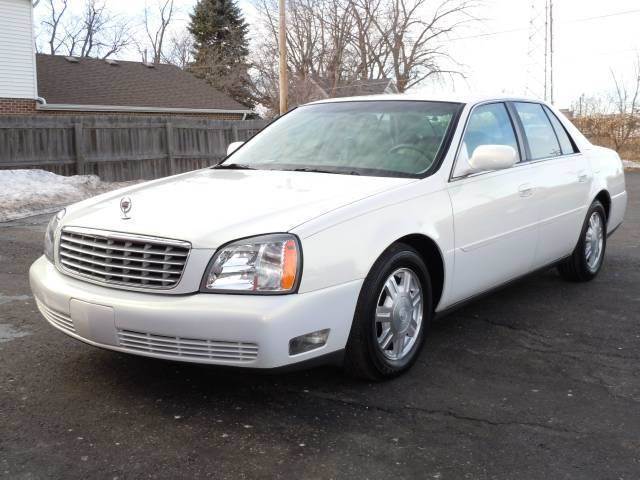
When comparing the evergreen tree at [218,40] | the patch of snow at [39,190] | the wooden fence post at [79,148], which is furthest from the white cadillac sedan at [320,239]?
the evergreen tree at [218,40]

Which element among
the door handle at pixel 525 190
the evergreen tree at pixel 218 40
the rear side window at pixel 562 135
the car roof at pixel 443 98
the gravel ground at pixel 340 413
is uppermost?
the evergreen tree at pixel 218 40

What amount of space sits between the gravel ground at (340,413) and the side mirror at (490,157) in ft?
3.69

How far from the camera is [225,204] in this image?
360cm

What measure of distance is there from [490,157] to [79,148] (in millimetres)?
13620

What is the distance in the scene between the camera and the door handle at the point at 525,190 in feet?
15.7

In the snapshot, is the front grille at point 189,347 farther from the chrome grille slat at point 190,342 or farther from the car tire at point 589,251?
the car tire at point 589,251

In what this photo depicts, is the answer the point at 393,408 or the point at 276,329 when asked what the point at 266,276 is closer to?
the point at 276,329

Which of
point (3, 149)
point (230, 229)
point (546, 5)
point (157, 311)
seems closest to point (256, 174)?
point (230, 229)

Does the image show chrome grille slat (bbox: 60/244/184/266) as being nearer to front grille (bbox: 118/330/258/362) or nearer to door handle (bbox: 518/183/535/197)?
front grille (bbox: 118/330/258/362)

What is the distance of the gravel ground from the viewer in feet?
9.50

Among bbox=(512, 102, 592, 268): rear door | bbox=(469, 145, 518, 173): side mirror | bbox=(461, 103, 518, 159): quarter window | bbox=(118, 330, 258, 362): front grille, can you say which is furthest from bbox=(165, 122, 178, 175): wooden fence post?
bbox=(118, 330, 258, 362): front grille

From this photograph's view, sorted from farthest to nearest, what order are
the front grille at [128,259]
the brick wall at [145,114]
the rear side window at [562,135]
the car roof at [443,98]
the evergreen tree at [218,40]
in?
the evergreen tree at [218,40], the brick wall at [145,114], the rear side window at [562,135], the car roof at [443,98], the front grille at [128,259]

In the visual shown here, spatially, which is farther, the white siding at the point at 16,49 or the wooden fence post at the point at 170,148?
the white siding at the point at 16,49

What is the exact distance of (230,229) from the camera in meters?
3.26
